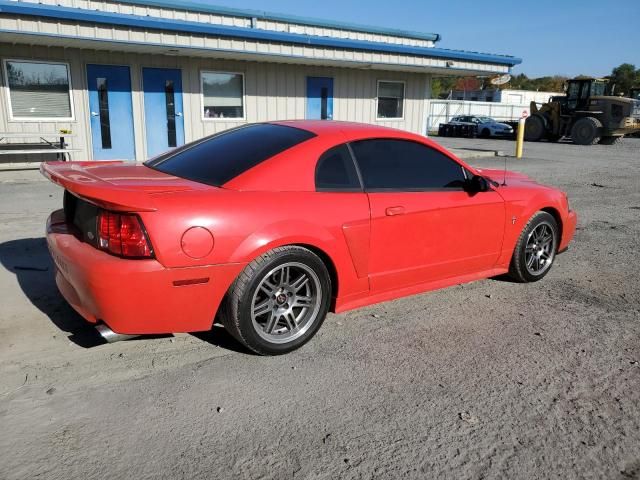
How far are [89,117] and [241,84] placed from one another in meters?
3.84

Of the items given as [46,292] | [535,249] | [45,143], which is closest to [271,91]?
[45,143]

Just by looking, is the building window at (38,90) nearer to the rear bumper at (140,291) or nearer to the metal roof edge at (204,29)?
the metal roof edge at (204,29)

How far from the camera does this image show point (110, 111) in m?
12.4

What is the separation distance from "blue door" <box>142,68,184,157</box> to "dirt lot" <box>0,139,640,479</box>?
8.76m

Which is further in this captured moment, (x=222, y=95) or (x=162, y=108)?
(x=222, y=95)

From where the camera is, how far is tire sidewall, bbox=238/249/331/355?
3266mm

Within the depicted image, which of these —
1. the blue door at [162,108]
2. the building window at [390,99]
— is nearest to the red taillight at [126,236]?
the blue door at [162,108]

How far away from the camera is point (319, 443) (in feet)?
8.53

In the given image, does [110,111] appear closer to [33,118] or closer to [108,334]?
[33,118]

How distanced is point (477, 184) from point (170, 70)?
10482 mm

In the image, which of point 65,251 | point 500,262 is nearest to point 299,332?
point 65,251

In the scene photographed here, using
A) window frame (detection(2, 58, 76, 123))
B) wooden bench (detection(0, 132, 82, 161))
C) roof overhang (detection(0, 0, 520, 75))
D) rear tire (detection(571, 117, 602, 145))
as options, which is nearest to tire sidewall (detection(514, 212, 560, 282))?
roof overhang (detection(0, 0, 520, 75))

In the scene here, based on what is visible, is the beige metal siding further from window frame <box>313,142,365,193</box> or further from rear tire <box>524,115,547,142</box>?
rear tire <box>524,115,547,142</box>

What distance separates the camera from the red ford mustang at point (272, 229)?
302cm
